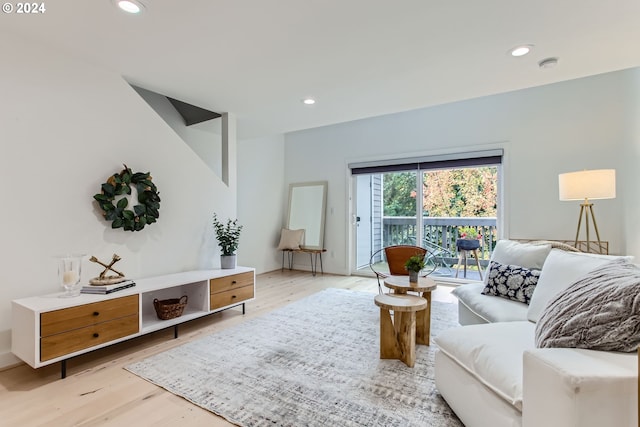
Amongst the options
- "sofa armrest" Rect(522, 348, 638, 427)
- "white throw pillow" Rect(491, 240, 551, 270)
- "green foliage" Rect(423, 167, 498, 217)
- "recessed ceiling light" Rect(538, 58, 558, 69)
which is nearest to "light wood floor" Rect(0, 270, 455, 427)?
"sofa armrest" Rect(522, 348, 638, 427)

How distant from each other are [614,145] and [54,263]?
5683 mm

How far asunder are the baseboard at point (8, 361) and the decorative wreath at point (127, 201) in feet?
3.56

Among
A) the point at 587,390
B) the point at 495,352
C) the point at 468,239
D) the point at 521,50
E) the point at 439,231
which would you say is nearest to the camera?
the point at 587,390

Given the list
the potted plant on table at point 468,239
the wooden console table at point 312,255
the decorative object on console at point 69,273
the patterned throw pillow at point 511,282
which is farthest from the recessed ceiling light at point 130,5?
the potted plant on table at point 468,239

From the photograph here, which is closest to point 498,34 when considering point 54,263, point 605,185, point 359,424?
point 605,185

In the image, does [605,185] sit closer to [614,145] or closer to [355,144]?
[614,145]

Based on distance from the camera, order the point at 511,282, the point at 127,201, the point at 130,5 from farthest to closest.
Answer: the point at 127,201, the point at 511,282, the point at 130,5

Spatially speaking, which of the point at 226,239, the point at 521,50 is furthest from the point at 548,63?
the point at 226,239

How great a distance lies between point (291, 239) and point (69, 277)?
12.0 ft

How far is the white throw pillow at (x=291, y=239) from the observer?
5.59m

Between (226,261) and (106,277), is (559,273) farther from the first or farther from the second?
(106,277)

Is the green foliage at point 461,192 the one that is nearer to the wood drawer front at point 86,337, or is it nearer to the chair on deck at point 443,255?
the chair on deck at point 443,255

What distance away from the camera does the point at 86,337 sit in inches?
83.6

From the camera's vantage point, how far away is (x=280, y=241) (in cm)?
577
